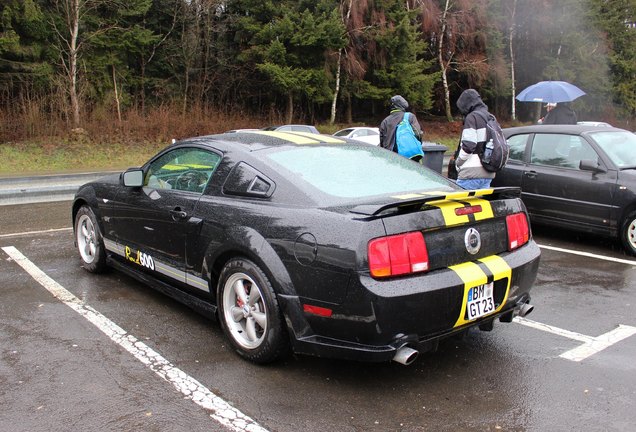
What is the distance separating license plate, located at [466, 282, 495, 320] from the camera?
3.26m

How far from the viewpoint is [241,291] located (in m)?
3.64

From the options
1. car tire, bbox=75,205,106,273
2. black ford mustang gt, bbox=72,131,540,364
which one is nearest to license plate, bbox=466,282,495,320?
black ford mustang gt, bbox=72,131,540,364

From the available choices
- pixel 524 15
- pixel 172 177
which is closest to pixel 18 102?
pixel 172 177

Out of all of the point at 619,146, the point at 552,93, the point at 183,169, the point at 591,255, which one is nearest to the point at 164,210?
the point at 183,169

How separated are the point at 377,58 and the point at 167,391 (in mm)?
31160

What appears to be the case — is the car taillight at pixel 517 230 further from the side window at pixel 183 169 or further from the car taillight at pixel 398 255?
the side window at pixel 183 169

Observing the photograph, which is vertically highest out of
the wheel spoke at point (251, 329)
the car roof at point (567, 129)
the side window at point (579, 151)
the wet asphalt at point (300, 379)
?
the car roof at point (567, 129)

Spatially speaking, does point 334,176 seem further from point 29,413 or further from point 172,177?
point 29,413

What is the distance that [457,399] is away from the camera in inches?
126

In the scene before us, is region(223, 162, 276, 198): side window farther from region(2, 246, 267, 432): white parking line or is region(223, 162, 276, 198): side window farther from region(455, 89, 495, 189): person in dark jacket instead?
region(455, 89, 495, 189): person in dark jacket

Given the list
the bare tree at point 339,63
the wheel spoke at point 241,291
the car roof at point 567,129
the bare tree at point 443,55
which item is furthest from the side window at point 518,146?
the bare tree at point 443,55

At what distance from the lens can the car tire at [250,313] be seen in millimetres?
3389

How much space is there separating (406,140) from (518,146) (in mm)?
1753

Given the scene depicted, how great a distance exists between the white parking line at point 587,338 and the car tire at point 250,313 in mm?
1994
